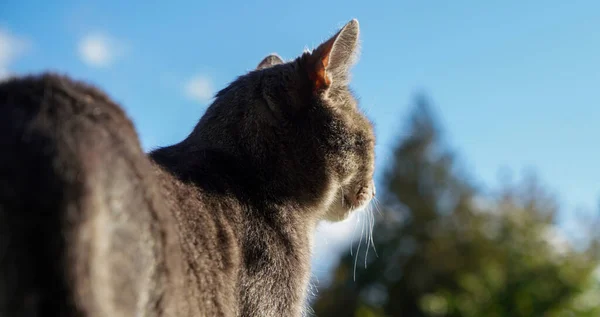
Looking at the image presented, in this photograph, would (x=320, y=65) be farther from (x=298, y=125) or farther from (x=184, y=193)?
(x=184, y=193)

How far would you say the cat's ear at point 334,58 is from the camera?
3498mm

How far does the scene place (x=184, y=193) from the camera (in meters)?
2.77

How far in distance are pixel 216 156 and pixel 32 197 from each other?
162 centimetres

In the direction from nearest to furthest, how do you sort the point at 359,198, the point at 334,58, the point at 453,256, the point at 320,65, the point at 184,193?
the point at 184,193 < the point at 320,65 < the point at 334,58 < the point at 359,198 < the point at 453,256

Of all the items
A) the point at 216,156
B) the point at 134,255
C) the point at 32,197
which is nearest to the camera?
the point at 32,197

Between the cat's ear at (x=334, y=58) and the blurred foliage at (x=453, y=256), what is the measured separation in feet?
19.8

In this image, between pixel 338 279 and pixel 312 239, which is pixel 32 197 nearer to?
pixel 312 239

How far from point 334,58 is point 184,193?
53.3 inches

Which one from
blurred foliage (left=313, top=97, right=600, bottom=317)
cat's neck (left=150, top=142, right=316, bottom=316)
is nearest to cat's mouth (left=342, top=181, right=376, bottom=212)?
cat's neck (left=150, top=142, right=316, bottom=316)

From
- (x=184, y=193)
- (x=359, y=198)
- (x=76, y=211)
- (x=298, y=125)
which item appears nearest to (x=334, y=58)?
(x=298, y=125)

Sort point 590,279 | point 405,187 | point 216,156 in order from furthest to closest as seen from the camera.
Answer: point 405,187 → point 590,279 → point 216,156

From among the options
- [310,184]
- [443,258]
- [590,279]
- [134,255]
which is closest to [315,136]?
[310,184]

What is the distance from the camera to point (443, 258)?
931 inches

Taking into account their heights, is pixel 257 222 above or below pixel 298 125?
below
